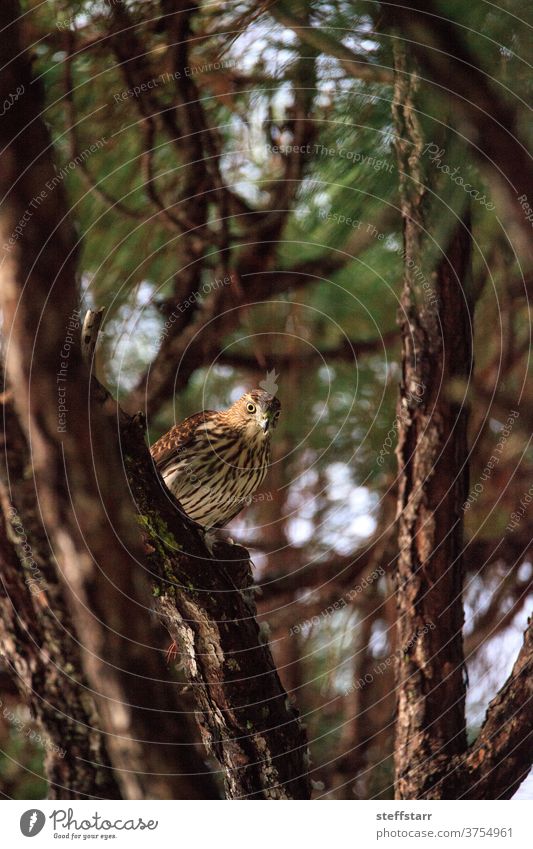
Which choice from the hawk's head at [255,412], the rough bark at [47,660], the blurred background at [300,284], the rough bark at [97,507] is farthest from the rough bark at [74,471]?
the hawk's head at [255,412]

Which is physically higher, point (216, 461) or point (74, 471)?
point (216, 461)

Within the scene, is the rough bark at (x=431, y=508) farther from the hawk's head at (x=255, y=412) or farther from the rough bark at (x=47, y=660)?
the rough bark at (x=47, y=660)

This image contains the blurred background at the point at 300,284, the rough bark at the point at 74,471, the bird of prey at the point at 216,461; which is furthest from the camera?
the bird of prey at the point at 216,461

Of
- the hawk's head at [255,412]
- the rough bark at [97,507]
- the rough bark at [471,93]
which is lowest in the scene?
the rough bark at [97,507]

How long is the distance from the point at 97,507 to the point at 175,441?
48 cm

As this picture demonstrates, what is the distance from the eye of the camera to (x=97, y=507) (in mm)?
809

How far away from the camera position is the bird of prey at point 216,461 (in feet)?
4.11

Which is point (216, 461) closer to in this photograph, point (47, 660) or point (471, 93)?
point (47, 660)

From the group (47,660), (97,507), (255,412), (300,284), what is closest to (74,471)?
(97,507)

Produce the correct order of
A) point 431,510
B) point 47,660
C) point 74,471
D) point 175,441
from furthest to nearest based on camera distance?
point 175,441
point 431,510
point 47,660
point 74,471

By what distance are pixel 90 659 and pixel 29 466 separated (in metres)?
0.20

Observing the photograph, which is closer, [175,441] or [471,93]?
[471,93]

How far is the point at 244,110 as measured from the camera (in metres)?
1.19
